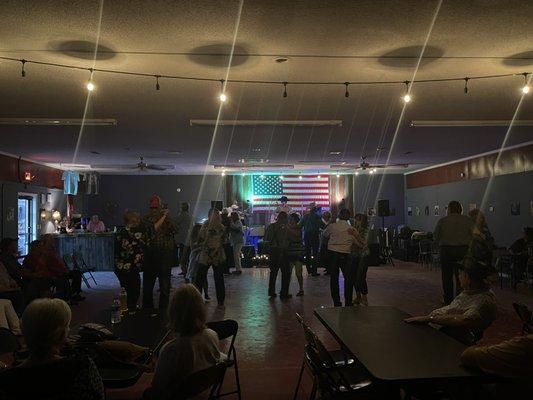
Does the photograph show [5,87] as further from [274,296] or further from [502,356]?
[502,356]

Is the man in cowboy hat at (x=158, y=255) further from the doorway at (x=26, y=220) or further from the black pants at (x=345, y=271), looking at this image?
the doorway at (x=26, y=220)

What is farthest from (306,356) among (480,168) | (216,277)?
(480,168)

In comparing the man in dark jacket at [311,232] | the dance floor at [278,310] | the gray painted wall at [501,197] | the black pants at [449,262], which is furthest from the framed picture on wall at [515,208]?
the black pants at [449,262]

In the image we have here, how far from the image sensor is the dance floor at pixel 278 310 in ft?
13.8

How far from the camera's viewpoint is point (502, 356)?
224cm

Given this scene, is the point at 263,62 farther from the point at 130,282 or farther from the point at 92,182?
the point at 92,182

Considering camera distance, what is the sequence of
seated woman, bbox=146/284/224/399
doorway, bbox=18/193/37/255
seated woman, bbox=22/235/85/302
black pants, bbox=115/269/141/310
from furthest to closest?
doorway, bbox=18/193/37/255 → seated woman, bbox=22/235/85/302 → black pants, bbox=115/269/141/310 → seated woman, bbox=146/284/224/399

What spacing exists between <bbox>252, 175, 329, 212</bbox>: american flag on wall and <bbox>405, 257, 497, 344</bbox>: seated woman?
550 inches

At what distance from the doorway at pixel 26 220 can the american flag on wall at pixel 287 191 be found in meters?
7.50

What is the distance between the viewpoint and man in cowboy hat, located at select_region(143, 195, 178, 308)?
6164 millimetres

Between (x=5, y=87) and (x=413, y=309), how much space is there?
243 inches

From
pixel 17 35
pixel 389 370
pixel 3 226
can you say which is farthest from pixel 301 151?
pixel 389 370

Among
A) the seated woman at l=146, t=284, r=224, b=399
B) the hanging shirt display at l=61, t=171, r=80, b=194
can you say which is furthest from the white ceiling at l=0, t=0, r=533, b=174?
the hanging shirt display at l=61, t=171, r=80, b=194

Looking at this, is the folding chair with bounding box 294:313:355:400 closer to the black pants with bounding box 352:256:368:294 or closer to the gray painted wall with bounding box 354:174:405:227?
the black pants with bounding box 352:256:368:294
